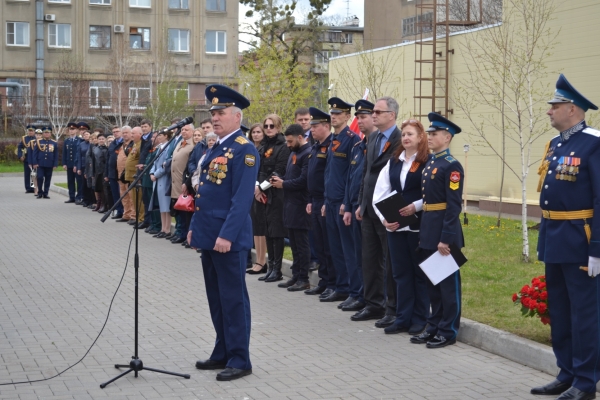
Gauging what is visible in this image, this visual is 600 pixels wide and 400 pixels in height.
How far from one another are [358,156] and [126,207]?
12687 mm

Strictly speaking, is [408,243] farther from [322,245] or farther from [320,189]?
[322,245]

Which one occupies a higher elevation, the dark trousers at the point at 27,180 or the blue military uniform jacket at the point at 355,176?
the blue military uniform jacket at the point at 355,176

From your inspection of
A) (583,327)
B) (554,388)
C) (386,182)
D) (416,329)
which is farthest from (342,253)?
(583,327)

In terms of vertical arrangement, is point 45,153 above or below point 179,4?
below

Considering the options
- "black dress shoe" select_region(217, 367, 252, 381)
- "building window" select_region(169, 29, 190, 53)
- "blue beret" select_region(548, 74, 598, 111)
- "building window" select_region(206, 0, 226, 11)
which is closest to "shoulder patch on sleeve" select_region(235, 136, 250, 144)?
"black dress shoe" select_region(217, 367, 252, 381)

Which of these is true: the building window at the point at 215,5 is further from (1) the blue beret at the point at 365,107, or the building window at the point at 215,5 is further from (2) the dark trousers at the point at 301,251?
(1) the blue beret at the point at 365,107

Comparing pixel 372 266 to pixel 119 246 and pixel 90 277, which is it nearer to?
pixel 90 277

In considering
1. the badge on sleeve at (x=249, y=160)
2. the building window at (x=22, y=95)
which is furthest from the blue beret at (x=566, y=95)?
the building window at (x=22, y=95)

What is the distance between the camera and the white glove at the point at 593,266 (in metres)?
6.58

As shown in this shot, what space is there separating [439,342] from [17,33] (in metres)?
58.6

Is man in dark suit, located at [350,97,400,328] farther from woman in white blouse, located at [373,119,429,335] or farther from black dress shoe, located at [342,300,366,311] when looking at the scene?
black dress shoe, located at [342,300,366,311]

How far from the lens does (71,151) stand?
90.9ft

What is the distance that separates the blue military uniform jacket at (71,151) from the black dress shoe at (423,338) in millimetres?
19874

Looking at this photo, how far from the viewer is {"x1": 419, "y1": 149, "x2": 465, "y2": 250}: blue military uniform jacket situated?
862 centimetres
